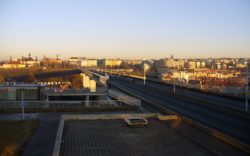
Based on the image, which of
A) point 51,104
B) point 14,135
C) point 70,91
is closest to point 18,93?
point 70,91

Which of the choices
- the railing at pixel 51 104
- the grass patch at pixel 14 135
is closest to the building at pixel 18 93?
the railing at pixel 51 104

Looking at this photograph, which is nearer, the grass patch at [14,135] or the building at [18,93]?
the grass patch at [14,135]

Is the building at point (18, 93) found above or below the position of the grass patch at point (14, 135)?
above

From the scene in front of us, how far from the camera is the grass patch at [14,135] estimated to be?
60.1ft

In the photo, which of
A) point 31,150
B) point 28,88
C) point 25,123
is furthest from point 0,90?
point 31,150

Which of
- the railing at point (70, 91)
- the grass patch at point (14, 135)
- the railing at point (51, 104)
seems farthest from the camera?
the railing at point (70, 91)

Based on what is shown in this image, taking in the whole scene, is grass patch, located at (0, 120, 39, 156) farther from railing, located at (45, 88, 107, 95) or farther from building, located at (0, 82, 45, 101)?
railing, located at (45, 88, 107, 95)

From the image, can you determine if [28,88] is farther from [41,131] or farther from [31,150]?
[31,150]

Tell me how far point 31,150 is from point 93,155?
17.9 feet

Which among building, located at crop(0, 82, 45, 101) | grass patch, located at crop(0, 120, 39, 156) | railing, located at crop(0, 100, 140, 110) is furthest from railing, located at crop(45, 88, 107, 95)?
grass patch, located at crop(0, 120, 39, 156)

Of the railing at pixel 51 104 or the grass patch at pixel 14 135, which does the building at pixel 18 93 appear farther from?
the grass patch at pixel 14 135

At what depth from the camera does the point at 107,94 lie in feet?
157

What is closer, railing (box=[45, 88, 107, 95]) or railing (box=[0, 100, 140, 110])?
railing (box=[0, 100, 140, 110])

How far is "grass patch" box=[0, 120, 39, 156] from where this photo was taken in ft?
60.1
